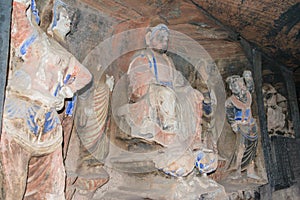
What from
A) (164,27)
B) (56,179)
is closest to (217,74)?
(164,27)

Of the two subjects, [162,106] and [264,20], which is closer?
[162,106]

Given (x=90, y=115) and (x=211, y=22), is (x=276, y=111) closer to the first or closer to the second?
(x=211, y=22)

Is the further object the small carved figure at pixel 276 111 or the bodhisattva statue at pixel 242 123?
the small carved figure at pixel 276 111

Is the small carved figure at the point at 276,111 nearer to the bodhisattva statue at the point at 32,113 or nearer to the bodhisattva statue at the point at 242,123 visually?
the bodhisattva statue at the point at 242,123

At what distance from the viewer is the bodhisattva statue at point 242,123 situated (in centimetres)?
344

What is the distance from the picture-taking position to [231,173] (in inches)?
134

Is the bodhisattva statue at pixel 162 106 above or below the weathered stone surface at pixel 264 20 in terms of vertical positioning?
below

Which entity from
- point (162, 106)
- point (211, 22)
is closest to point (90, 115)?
point (162, 106)

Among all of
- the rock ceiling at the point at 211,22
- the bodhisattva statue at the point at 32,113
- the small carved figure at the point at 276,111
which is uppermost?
the rock ceiling at the point at 211,22

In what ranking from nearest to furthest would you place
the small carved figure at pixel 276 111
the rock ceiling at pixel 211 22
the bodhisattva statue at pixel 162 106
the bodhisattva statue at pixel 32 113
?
1. the bodhisattva statue at pixel 32 113
2. the bodhisattva statue at pixel 162 106
3. the rock ceiling at pixel 211 22
4. the small carved figure at pixel 276 111

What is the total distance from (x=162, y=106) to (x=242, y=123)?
4.35 ft

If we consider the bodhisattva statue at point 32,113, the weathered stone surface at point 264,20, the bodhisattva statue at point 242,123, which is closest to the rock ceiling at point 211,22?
the weathered stone surface at point 264,20

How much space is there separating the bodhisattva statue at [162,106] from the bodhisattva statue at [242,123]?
Result: 798mm

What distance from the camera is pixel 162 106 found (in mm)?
2600
